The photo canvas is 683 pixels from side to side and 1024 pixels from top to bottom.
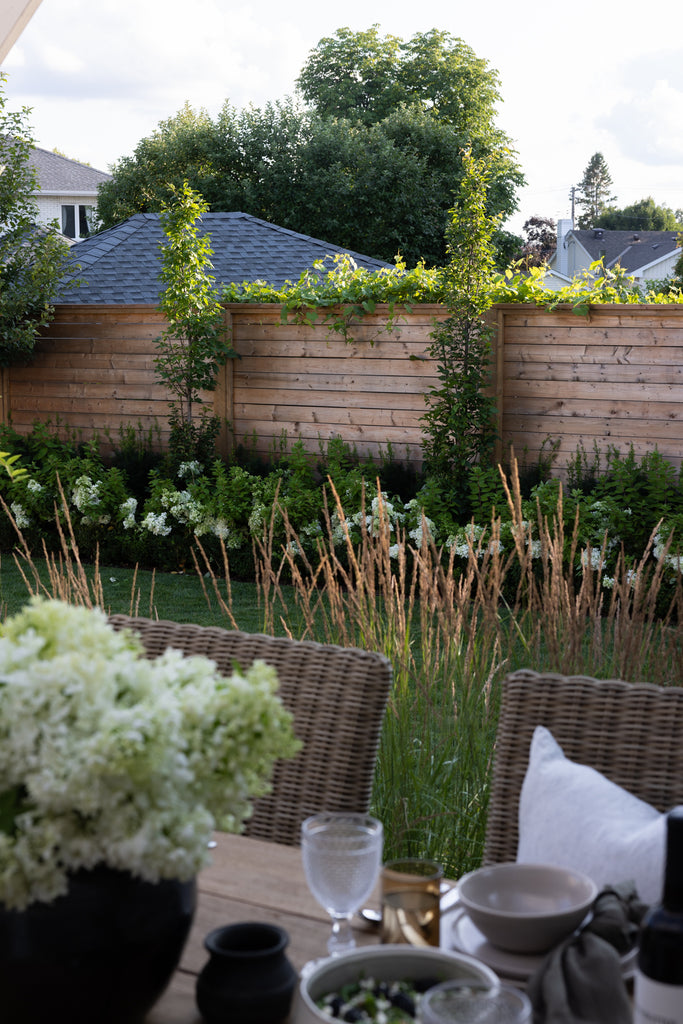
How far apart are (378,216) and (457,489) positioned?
51.8 ft

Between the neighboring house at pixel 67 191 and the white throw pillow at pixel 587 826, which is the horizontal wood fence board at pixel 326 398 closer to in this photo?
the white throw pillow at pixel 587 826

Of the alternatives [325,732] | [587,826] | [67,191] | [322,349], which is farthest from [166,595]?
[67,191]

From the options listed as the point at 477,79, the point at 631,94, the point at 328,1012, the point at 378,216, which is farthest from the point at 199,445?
the point at 631,94

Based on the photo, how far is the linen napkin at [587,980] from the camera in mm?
886

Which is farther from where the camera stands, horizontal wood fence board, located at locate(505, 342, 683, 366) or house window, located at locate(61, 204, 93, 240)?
house window, located at locate(61, 204, 93, 240)

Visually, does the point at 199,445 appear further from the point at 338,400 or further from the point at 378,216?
the point at 378,216

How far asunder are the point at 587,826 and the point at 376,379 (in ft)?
19.6

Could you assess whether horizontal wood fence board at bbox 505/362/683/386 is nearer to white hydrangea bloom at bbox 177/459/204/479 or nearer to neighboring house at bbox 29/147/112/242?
white hydrangea bloom at bbox 177/459/204/479

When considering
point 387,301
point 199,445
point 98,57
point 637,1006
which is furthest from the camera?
point 98,57

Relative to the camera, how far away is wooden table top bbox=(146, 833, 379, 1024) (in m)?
1.05

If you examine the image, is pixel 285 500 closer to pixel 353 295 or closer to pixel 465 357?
pixel 465 357

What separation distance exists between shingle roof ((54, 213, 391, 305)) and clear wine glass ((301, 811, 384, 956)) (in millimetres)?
9670

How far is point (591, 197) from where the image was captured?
72.0 meters

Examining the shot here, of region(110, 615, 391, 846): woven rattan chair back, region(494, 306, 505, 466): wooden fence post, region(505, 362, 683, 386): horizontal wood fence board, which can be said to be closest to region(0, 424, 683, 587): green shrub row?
region(494, 306, 505, 466): wooden fence post
